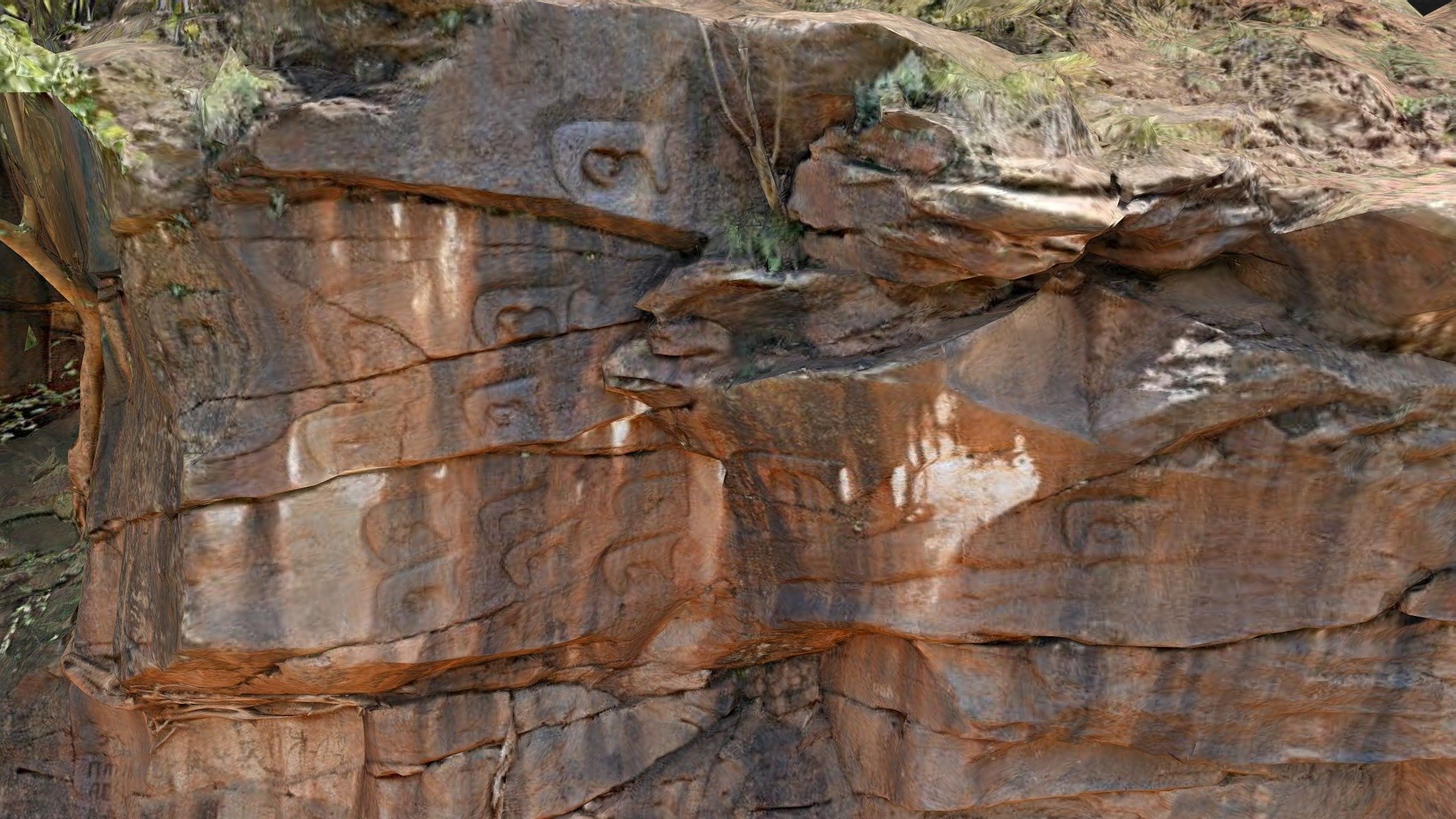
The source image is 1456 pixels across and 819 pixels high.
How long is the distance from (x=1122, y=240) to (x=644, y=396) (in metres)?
2.14

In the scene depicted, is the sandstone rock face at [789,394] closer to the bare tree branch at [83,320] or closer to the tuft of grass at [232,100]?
the tuft of grass at [232,100]

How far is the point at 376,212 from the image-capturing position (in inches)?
172

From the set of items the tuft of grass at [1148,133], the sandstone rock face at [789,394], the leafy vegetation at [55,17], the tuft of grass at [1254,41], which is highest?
the leafy vegetation at [55,17]

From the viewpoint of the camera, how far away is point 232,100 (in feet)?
13.4

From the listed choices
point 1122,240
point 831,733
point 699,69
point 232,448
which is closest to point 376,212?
point 232,448

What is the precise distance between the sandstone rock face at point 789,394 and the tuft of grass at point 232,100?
1.9 inches

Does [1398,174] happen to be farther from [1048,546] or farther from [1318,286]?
[1048,546]

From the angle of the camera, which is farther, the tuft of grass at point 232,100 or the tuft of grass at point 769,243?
the tuft of grass at point 769,243

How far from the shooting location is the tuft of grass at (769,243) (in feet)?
14.7

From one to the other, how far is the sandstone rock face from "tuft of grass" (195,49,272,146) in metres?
0.05

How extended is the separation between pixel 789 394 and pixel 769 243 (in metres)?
0.65

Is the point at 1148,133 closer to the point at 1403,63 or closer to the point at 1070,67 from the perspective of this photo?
the point at 1070,67

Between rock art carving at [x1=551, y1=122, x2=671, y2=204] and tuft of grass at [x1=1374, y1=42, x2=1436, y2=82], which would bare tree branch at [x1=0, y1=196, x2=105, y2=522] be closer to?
rock art carving at [x1=551, y1=122, x2=671, y2=204]

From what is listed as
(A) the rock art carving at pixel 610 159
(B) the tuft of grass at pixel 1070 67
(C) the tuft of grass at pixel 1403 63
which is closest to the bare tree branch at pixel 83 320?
(A) the rock art carving at pixel 610 159
